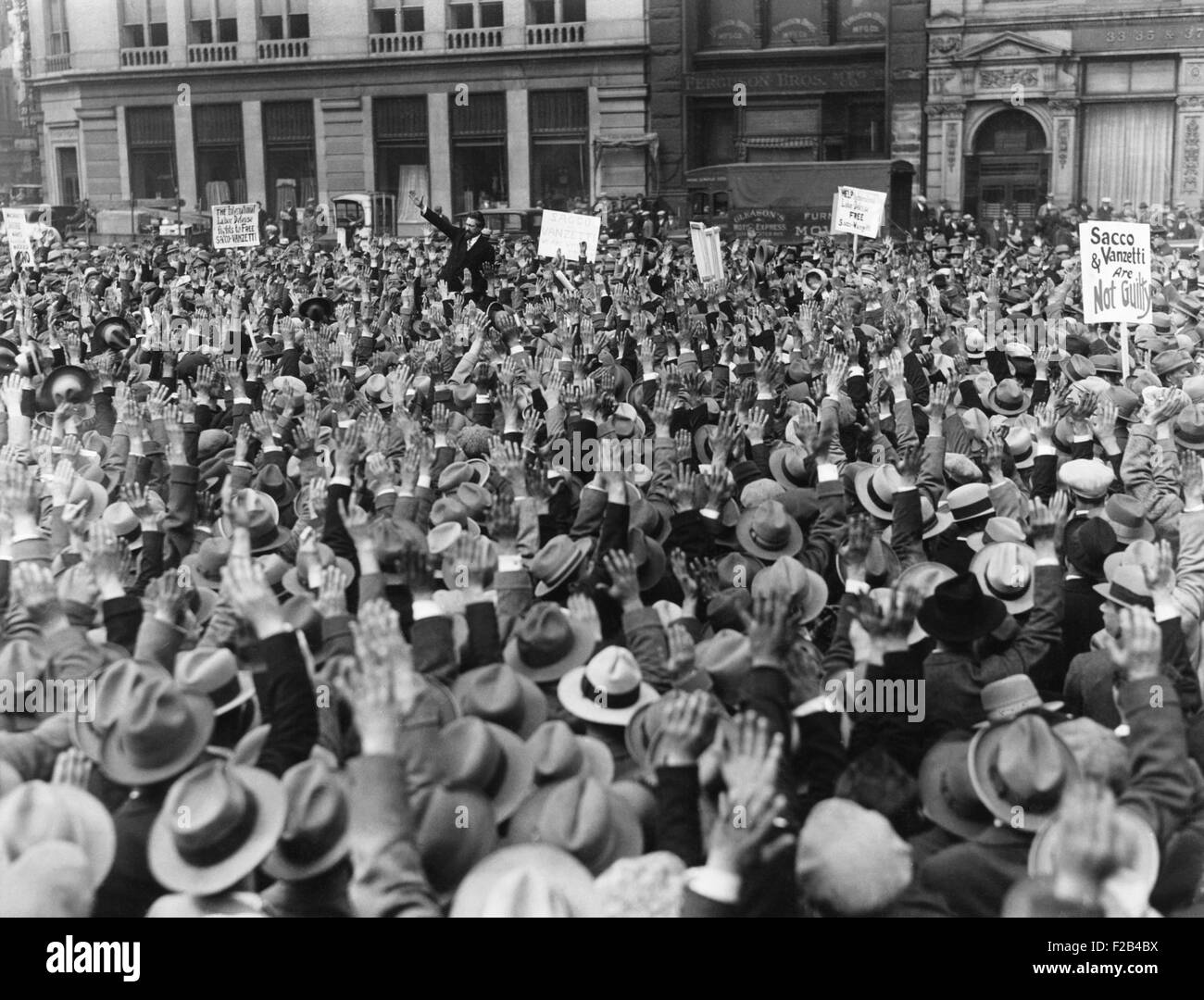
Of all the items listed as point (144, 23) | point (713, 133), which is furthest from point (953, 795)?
point (713, 133)

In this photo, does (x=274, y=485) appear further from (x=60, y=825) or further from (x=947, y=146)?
(x=947, y=146)

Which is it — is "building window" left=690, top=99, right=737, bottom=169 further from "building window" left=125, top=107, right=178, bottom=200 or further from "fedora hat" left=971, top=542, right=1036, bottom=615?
"fedora hat" left=971, top=542, right=1036, bottom=615

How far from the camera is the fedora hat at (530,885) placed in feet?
13.5

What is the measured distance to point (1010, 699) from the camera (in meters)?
4.91

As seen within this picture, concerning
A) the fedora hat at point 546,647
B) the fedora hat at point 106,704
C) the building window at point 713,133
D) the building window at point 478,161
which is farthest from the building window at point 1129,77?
the fedora hat at point 106,704

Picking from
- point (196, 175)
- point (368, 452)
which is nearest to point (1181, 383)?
point (368, 452)

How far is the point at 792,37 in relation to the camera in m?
33.4

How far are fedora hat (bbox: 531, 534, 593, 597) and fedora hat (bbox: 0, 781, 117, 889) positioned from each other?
2.09 m

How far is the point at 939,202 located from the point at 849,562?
2968 centimetres

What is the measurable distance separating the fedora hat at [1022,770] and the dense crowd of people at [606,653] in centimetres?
1

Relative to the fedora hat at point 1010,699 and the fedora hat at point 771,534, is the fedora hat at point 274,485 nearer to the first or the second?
the fedora hat at point 771,534

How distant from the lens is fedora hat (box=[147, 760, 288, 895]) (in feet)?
13.4
